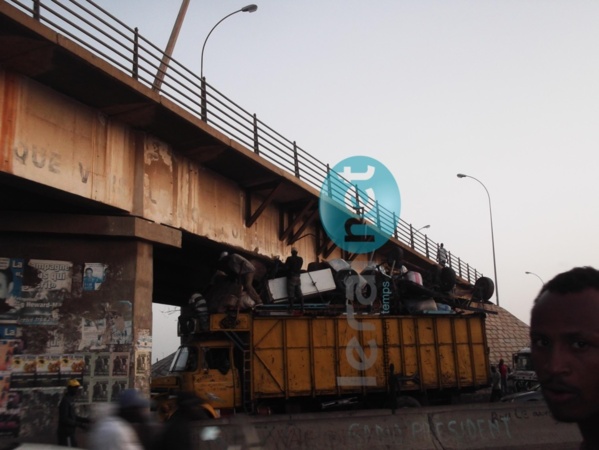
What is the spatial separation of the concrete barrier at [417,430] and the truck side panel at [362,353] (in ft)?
13.0

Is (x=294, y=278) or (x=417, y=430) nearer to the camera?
(x=417, y=430)

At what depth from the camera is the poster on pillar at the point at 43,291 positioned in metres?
13.4

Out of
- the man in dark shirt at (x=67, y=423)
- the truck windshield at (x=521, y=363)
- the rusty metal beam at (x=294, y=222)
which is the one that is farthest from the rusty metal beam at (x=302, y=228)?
the man in dark shirt at (x=67, y=423)

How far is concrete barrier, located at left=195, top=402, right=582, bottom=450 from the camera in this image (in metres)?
11.0

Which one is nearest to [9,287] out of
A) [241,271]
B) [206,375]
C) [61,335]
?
[61,335]

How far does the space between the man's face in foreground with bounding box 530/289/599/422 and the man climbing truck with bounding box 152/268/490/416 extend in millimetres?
13114

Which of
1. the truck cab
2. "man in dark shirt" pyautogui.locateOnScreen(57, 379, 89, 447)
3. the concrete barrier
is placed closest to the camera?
"man in dark shirt" pyautogui.locateOnScreen(57, 379, 89, 447)

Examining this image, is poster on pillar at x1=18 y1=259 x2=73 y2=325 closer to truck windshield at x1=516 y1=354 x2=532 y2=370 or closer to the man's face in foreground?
the man's face in foreground

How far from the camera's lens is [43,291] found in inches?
537

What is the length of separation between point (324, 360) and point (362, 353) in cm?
118

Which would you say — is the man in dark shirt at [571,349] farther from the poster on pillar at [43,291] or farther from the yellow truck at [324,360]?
the poster on pillar at [43,291]

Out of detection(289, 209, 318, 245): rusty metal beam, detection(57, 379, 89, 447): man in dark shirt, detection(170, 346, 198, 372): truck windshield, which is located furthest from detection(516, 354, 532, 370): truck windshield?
detection(57, 379, 89, 447): man in dark shirt

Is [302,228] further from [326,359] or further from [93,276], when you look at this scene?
[93,276]

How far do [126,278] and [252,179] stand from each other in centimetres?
631
